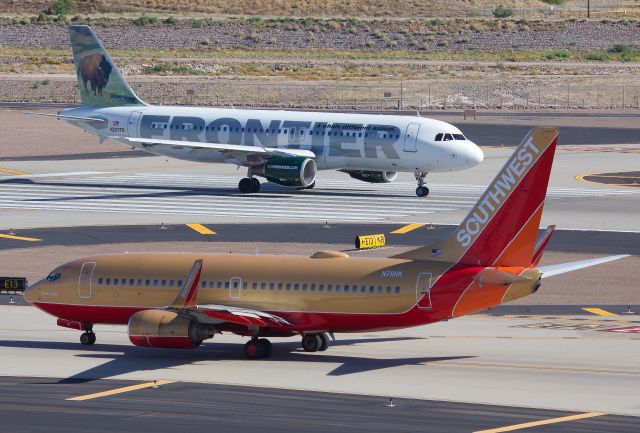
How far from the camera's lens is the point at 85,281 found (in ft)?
145

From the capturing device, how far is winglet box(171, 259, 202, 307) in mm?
41094

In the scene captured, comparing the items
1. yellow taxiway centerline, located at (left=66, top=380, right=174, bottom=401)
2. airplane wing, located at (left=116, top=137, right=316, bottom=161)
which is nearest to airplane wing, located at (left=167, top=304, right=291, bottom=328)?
yellow taxiway centerline, located at (left=66, top=380, right=174, bottom=401)

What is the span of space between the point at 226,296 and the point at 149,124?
46339 mm

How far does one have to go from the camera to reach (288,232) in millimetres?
69125

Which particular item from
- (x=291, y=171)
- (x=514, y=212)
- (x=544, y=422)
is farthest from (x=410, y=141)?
(x=544, y=422)

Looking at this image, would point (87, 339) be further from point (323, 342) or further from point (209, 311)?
point (323, 342)

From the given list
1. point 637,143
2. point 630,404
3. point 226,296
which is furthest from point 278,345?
point 637,143

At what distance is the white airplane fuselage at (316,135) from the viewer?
8119 cm

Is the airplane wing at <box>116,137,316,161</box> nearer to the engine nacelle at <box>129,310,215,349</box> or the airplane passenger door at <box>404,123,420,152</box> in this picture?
the airplane passenger door at <box>404,123,420,152</box>

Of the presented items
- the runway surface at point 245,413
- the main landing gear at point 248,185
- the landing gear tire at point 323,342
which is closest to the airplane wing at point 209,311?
the landing gear tire at point 323,342

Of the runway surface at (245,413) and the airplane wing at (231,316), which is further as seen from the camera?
the airplane wing at (231,316)

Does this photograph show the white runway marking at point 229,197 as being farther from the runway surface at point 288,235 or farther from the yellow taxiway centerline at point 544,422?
the yellow taxiway centerline at point 544,422

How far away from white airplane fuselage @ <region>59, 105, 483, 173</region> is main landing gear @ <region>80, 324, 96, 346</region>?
38424 millimetres

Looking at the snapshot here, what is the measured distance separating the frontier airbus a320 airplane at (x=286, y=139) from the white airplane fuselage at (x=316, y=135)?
0.19 feet
